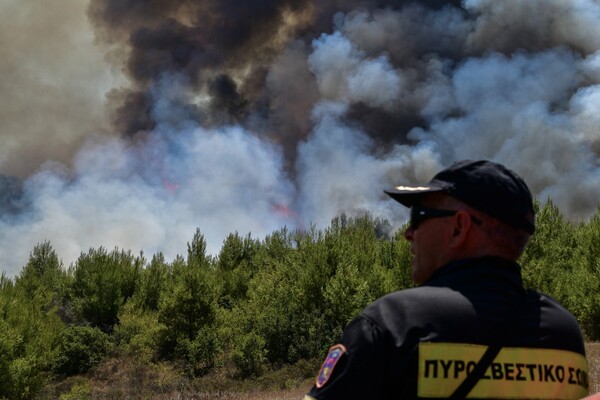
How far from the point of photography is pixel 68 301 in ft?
175

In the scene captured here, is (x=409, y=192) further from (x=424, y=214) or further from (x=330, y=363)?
(x=330, y=363)

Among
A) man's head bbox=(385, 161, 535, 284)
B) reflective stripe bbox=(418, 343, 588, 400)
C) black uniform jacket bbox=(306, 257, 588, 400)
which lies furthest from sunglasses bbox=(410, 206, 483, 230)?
Result: reflective stripe bbox=(418, 343, 588, 400)

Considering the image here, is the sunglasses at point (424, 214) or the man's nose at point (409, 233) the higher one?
the sunglasses at point (424, 214)

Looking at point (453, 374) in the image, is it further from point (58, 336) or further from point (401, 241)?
point (58, 336)

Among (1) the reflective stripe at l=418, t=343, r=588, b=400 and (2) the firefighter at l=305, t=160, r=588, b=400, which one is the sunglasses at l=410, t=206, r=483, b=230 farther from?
(1) the reflective stripe at l=418, t=343, r=588, b=400

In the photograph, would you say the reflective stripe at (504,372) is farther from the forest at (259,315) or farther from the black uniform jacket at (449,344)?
the forest at (259,315)

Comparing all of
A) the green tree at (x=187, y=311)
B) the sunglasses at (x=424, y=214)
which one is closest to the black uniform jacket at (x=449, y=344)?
the sunglasses at (x=424, y=214)

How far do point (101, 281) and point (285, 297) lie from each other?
2052 centimetres

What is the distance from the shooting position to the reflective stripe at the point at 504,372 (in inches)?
62.4

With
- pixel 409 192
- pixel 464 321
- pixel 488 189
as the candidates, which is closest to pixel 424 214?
pixel 409 192

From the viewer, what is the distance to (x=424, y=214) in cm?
189

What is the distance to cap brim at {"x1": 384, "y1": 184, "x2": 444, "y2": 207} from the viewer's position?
1.87 metres

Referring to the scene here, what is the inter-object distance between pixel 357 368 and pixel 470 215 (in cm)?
60

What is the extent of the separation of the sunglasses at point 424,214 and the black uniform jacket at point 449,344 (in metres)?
0.15
